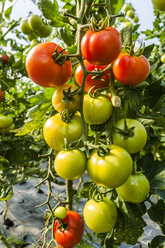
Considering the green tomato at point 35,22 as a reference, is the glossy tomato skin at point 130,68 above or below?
below

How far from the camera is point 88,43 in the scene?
1.26 feet

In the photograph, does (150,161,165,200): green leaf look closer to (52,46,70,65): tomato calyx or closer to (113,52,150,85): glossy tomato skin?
(113,52,150,85): glossy tomato skin

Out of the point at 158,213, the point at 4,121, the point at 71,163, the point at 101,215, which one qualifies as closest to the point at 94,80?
the point at 71,163

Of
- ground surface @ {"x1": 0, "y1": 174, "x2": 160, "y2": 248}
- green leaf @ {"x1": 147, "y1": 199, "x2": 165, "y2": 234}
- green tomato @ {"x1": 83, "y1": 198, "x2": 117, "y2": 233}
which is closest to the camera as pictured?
green tomato @ {"x1": 83, "y1": 198, "x2": 117, "y2": 233}

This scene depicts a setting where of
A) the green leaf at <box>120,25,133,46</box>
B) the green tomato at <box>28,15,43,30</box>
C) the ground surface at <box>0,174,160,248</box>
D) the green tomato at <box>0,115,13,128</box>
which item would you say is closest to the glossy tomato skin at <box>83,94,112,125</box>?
the green leaf at <box>120,25,133,46</box>

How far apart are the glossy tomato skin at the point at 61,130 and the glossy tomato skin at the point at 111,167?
0.24 feet

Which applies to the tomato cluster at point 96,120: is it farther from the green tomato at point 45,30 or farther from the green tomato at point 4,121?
the green tomato at point 4,121

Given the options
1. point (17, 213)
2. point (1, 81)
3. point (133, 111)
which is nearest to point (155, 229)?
point (17, 213)

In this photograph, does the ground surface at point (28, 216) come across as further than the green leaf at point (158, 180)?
Yes

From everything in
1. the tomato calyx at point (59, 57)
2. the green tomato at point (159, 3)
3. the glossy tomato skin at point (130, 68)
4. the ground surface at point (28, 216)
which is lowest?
the ground surface at point (28, 216)

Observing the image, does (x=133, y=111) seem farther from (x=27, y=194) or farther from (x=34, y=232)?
(x=27, y=194)

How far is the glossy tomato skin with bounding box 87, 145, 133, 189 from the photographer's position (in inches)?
13.9

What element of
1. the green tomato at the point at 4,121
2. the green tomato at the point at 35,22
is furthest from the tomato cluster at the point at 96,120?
the green tomato at the point at 4,121

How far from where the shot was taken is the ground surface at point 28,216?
4.70 ft
